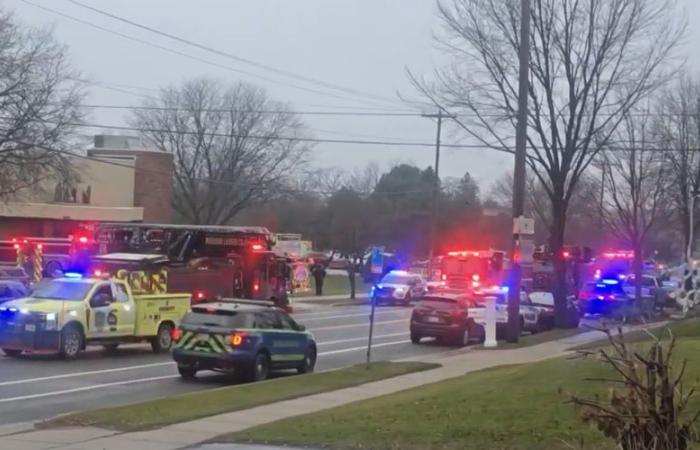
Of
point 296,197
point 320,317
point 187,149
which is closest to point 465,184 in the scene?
point 296,197

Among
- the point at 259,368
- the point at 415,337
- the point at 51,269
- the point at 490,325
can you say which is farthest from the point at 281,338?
the point at 51,269

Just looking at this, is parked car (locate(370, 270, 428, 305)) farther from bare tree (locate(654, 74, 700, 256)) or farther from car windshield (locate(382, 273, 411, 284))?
bare tree (locate(654, 74, 700, 256))

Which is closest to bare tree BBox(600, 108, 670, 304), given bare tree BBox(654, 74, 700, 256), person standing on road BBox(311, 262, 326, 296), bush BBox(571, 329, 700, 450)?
bare tree BBox(654, 74, 700, 256)

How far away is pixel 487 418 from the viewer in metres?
11.5

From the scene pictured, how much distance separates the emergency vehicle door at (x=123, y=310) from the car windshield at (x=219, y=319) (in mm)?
4036

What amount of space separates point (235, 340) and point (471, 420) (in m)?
8.73

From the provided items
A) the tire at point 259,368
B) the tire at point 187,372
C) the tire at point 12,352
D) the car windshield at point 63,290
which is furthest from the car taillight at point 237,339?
the tire at point 12,352

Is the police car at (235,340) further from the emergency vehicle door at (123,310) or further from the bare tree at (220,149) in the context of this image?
the bare tree at (220,149)

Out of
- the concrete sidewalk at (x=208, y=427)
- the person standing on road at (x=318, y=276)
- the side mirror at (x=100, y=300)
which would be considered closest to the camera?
the concrete sidewalk at (x=208, y=427)

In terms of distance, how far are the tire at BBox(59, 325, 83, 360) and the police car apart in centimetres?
328

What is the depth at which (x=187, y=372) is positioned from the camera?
2009 centimetres

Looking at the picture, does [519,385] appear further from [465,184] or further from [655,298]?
[465,184]

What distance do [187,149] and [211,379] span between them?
174ft

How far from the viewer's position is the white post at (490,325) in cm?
2772
